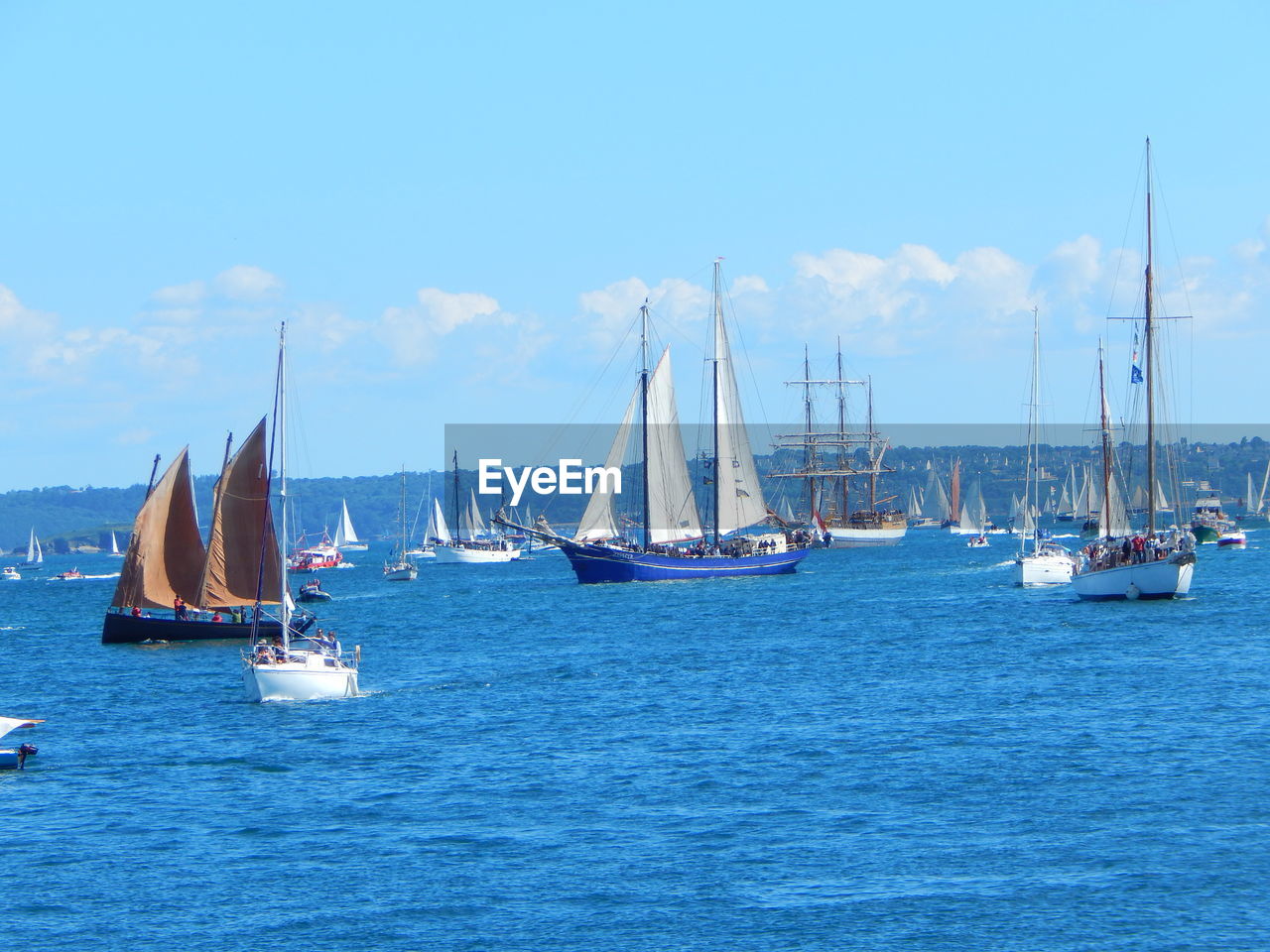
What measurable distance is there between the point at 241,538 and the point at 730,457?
157ft

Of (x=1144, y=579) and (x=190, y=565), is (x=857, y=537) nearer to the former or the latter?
(x=1144, y=579)

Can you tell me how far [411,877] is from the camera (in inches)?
1121

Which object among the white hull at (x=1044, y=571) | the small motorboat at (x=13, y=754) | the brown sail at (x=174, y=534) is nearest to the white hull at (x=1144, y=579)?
the white hull at (x=1044, y=571)

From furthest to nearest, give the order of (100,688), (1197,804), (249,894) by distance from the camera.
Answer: (100,688), (1197,804), (249,894)

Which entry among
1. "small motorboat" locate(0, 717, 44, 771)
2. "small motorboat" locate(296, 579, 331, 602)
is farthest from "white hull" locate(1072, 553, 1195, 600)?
"small motorboat" locate(296, 579, 331, 602)

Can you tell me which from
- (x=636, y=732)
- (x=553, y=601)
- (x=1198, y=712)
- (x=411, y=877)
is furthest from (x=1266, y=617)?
(x=411, y=877)

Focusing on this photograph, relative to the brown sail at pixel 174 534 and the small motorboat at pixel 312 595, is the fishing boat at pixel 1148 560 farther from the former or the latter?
the small motorboat at pixel 312 595

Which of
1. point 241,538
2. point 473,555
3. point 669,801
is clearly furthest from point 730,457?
point 473,555

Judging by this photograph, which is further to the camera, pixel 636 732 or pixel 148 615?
pixel 148 615

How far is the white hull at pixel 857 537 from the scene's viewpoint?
196 m

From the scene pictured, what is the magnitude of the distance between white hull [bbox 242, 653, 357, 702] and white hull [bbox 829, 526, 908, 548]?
149573mm

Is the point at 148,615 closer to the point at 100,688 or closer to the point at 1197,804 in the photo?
the point at 100,688

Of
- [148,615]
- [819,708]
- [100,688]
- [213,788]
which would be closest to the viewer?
[213,788]

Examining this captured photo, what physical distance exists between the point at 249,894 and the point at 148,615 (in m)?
48.6
